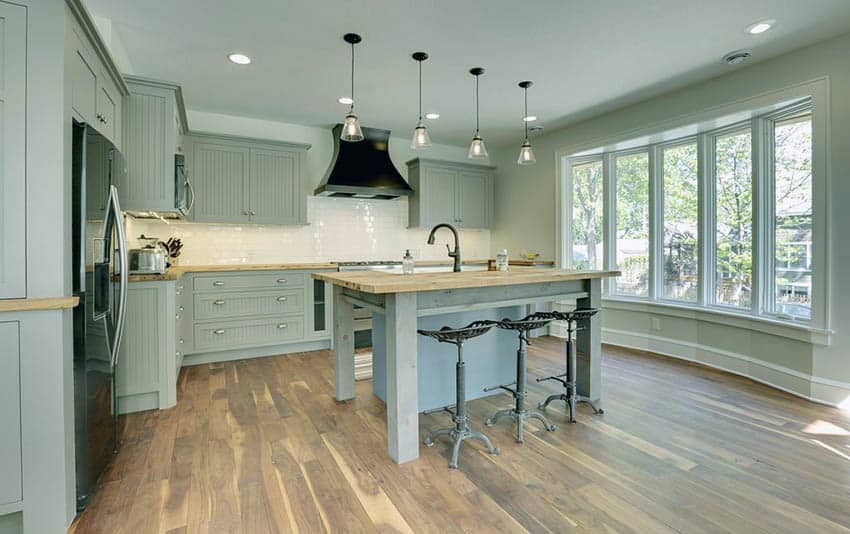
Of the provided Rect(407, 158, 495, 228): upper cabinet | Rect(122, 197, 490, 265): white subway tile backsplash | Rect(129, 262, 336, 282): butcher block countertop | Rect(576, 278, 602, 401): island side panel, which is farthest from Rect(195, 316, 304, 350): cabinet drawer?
Rect(576, 278, 602, 401): island side panel

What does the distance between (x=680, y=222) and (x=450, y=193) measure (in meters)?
2.85

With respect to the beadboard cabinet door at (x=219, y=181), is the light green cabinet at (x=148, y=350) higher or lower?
lower

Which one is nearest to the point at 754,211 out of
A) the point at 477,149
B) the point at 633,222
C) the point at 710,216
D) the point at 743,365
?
the point at 710,216

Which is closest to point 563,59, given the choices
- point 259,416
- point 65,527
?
point 259,416

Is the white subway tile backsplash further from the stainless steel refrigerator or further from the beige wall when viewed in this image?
the stainless steel refrigerator

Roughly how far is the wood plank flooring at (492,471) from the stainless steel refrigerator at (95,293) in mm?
249

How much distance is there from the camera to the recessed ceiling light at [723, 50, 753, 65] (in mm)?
3146

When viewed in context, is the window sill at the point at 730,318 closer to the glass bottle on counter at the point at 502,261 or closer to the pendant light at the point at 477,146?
the glass bottle on counter at the point at 502,261

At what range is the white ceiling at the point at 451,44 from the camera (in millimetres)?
2580

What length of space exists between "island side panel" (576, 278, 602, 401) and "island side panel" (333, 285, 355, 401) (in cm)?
167

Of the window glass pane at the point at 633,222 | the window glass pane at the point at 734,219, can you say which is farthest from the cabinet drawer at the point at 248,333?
the window glass pane at the point at 734,219

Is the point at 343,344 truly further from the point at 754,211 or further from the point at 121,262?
the point at 754,211

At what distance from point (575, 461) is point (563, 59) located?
Result: 2922 millimetres

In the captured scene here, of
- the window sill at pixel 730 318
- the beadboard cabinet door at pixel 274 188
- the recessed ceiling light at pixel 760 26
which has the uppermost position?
the recessed ceiling light at pixel 760 26
